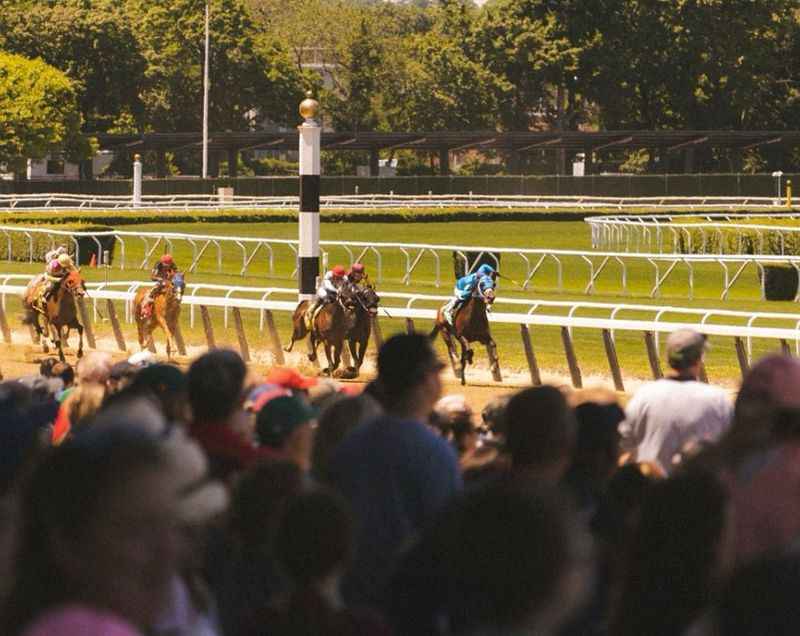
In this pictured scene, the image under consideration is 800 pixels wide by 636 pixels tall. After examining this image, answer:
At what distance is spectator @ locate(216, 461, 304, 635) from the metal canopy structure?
179 ft

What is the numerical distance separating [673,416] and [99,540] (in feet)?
10.4

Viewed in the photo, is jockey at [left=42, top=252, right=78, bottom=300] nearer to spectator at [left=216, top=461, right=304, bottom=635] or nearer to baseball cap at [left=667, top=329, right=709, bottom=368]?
baseball cap at [left=667, top=329, right=709, bottom=368]

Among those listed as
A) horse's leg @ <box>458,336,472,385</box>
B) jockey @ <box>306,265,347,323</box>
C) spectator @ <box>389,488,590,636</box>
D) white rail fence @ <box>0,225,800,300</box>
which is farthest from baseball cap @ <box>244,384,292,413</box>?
white rail fence @ <box>0,225,800,300</box>

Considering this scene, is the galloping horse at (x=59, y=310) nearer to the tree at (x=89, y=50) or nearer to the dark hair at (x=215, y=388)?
the dark hair at (x=215, y=388)

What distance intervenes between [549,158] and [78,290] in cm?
6611

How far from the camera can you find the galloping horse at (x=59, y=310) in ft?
52.9

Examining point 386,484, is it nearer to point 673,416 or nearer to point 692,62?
point 673,416

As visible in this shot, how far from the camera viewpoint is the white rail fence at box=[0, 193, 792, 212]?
154 ft

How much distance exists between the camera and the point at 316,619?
2.87 metres

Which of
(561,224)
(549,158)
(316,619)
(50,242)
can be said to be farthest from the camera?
(549,158)

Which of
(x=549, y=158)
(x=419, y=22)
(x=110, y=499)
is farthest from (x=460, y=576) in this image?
(x=419, y=22)

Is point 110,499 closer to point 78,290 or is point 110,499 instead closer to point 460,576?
point 460,576

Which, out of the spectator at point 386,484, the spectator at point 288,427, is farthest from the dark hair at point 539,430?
the spectator at point 288,427

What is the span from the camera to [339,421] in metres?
4.49
